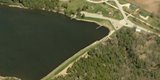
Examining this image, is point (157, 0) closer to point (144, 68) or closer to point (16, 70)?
point (144, 68)

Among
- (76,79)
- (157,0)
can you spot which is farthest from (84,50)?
(157,0)

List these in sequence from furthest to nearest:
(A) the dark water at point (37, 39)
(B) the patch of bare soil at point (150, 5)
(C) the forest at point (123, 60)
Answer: (B) the patch of bare soil at point (150, 5)
(A) the dark water at point (37, 39)
(C) the forest at point (123, 60)

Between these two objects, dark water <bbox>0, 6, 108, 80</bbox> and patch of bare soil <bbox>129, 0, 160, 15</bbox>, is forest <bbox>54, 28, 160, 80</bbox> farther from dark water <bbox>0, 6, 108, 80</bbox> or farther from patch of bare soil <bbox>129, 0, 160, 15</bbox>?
patch of bare soil <bbox>129, 0, 160, 15</bbox>

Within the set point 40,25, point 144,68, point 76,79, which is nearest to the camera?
point 76,79

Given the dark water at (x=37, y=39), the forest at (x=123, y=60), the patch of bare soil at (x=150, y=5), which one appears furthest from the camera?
the patch of bare soil at (x=150, y=5)

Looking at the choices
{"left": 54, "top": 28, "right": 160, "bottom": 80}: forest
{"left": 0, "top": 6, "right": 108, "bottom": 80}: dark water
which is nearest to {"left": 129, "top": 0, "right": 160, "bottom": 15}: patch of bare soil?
{"left": 54, "top": 28, "right": 160, "bottom": 80}: forest

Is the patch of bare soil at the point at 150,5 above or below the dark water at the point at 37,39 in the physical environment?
above

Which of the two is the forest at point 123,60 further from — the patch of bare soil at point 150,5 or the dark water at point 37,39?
the patch of bare soil at point 150,5

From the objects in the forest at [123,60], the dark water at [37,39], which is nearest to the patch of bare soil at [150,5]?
the forest at [123,60]
